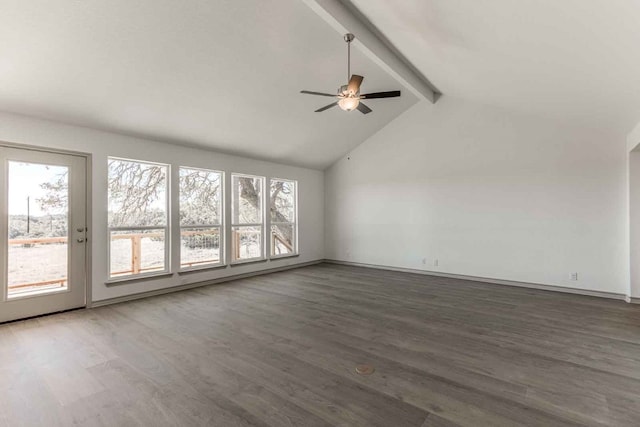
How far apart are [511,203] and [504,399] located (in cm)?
431

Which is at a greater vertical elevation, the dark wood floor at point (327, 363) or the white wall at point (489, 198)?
the white wall at point (489, 198)

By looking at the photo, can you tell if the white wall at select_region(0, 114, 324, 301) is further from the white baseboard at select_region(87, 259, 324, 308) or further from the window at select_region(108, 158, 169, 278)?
the window at select_region(108, 158, 169, 278)

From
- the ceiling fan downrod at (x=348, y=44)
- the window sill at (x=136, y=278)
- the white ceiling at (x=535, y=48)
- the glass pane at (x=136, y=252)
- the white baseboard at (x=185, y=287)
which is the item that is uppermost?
the ceiling fan downrod at (x=348, y=44)

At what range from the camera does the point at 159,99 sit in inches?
159

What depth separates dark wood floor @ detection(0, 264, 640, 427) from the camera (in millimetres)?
1967

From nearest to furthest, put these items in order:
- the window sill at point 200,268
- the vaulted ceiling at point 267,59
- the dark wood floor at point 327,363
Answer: the dark wood floor at point 327,363 → the vaulted ceiling at point 267,59 → the window sill at point 200,268

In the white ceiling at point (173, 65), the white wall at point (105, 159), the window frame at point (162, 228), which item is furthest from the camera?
the window frame at point (162, 228)

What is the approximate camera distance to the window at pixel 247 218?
6277 mm

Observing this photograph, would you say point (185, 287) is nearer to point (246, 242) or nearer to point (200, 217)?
point (200, 217)

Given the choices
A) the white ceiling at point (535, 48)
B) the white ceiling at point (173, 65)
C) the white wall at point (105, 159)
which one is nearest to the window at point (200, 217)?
the white wall at point (105, 159)

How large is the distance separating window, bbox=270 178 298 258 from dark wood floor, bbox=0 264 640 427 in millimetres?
2749

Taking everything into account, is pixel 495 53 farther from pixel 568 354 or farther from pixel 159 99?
pixel 159 99

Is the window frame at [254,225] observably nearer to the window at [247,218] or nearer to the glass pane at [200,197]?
the window at [247,218]

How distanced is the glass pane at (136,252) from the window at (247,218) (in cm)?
141
